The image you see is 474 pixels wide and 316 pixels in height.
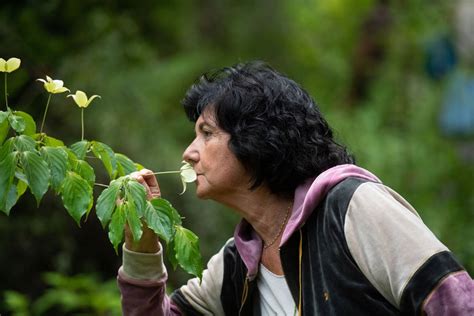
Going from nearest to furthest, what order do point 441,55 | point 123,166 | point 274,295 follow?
1. point 123,166
2. point 274,295
3. point 441,55

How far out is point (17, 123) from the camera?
2.35 metres

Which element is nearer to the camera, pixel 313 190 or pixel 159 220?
pixel 159 220

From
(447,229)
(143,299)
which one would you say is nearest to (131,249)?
(143,299)

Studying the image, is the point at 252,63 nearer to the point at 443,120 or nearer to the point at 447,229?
the point at 447,229

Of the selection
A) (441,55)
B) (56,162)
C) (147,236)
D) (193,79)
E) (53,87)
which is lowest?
(193,79)

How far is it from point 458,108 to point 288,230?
6219 millimetres

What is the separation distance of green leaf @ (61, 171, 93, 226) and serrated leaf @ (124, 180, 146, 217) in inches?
3.8

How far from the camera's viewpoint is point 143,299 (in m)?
2.82

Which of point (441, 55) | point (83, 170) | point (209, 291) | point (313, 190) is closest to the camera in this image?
point (83, 170)

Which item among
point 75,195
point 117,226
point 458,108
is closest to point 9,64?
point 75,195

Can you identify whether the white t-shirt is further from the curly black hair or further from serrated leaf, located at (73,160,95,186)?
serrated leaf, located at (73,160,95,186)

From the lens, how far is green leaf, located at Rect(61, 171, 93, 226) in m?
2.32

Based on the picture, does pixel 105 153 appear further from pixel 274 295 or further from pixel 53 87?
pixel 274 295

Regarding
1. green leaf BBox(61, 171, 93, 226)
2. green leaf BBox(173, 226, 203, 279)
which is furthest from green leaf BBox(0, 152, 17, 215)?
green leaf BBox(173, 226, 203, 279)
